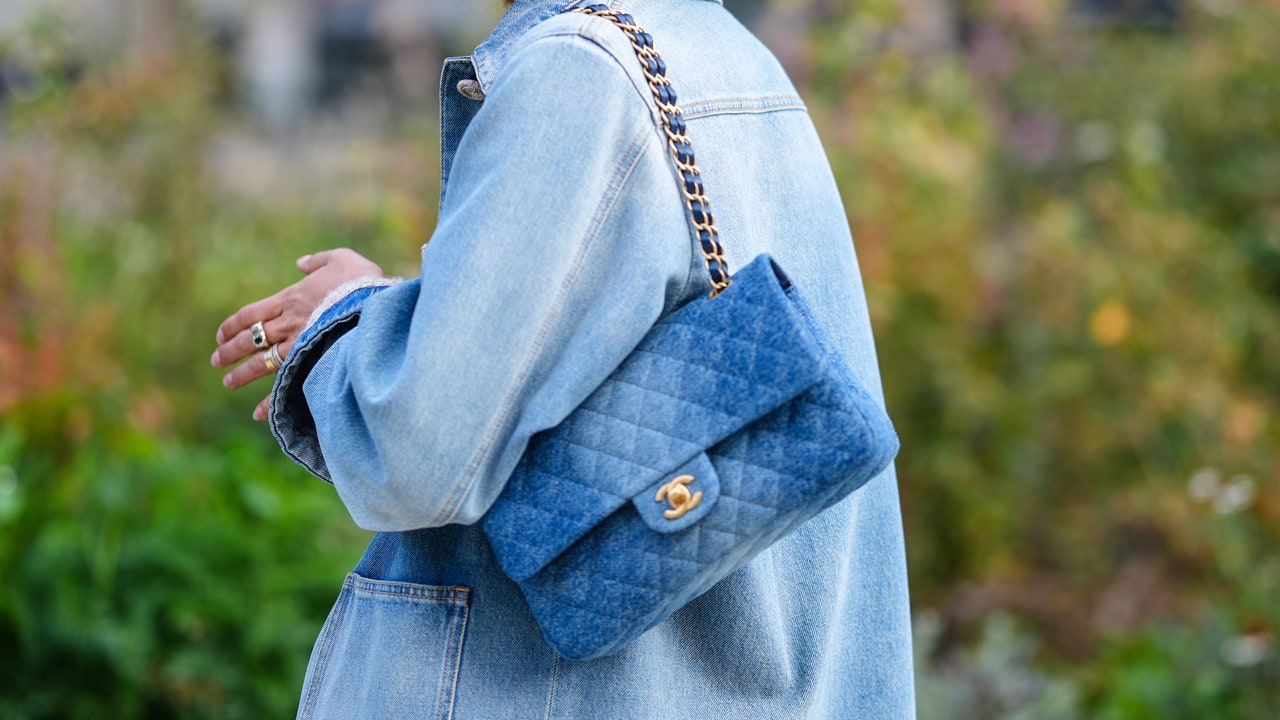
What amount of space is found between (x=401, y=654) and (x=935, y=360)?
309 centimetres

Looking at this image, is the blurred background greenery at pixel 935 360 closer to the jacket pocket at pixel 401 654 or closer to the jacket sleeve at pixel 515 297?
the jacket pocket at pixel 401 654

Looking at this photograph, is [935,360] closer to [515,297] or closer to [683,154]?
[683,154]

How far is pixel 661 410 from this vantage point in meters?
1.09

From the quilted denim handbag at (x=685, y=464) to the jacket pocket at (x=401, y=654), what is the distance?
0.16m

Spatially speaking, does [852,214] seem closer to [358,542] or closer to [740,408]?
[358,542]

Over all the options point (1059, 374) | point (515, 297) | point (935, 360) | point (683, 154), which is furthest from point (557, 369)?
point (1059, 374)

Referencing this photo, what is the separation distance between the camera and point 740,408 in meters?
1.07

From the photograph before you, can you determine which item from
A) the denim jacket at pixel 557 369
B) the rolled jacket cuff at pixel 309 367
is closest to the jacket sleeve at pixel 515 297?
the denim jacket at pixel 557 369

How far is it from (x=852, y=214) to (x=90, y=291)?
2.73m

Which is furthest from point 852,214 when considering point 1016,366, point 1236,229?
point 1236,229

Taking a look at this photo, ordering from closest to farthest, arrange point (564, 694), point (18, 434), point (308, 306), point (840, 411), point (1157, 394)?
point (840, 411), point (564, 694), point (308, 306), point (18, 434), point (1157, 394)

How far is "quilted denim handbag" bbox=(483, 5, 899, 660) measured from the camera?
1.07 meters

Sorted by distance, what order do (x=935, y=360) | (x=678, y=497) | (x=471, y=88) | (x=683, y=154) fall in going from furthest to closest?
(x=935, y=360) < (x=471, y=88) < (x=683, y=154) < (x=678, y=497)

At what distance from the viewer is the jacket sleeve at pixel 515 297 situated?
108 centimetres
